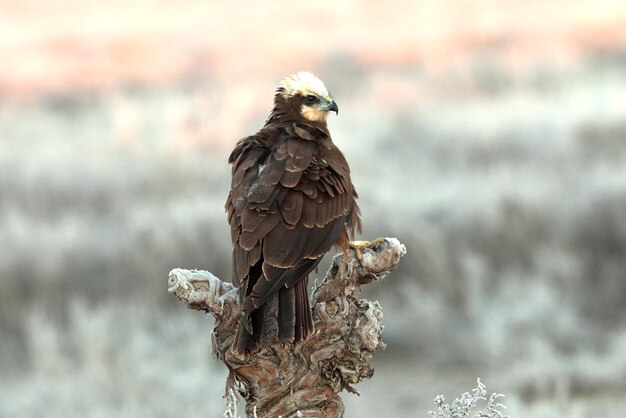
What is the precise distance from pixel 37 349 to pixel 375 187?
348 centimetres

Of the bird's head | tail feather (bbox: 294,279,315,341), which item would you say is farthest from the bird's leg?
the bird's head

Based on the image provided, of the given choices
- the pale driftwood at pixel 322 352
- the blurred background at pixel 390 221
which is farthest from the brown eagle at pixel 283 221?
the blurred background at pixel 390 221

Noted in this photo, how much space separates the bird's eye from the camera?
5902 mm

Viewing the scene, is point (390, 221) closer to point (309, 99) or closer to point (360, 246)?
point (309, 99)

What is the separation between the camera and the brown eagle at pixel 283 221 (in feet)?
15.4

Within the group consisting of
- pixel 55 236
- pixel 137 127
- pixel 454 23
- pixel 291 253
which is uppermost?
pixel 454 23

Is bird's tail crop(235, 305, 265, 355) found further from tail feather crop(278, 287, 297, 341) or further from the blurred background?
the blurred background

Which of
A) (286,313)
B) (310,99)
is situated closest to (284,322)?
(286,313)

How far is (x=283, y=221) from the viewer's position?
487 centimetres

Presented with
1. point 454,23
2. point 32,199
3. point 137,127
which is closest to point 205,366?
point 32,199

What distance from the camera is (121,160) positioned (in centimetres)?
1328

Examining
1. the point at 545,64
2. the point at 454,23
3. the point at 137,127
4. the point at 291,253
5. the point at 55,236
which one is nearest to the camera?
the point at 291,253

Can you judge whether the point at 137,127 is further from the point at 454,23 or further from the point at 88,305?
the point at 454,23

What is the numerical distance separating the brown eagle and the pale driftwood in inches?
5.6
